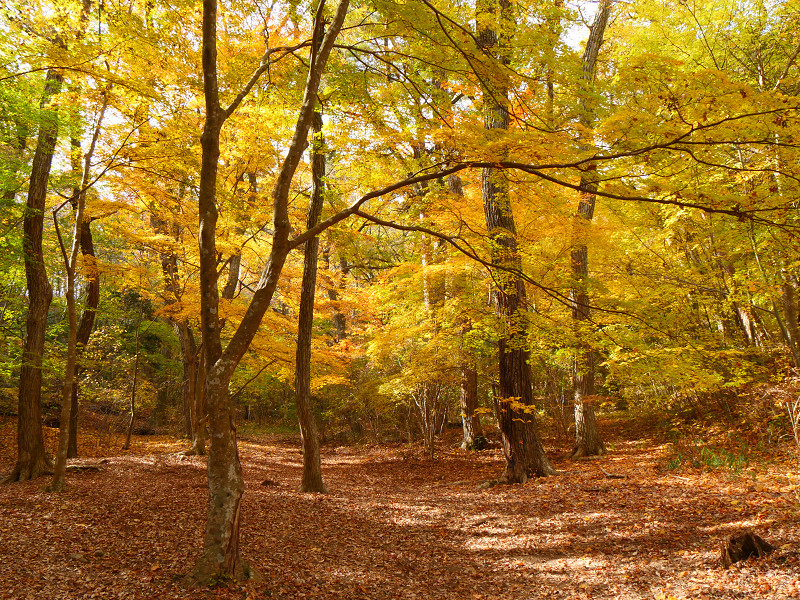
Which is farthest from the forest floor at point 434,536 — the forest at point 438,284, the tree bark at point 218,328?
the tree bark at point 218,328

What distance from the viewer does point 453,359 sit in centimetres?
954

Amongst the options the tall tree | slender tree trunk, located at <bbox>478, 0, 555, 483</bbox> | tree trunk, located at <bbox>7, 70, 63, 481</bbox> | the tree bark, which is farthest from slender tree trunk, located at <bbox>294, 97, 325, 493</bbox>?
tree trunk, located at <bbox>7, 70, 63, 481</bbox>

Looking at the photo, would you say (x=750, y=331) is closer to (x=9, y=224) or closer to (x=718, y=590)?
(x=718, y=590)

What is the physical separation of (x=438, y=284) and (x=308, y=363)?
465 centimetres

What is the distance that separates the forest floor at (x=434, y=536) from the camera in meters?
3.55

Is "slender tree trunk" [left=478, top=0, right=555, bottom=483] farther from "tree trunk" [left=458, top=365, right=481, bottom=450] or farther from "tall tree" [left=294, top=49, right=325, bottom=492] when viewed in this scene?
"tree trunk" [left=458, top=365, right=481, bottom=450]

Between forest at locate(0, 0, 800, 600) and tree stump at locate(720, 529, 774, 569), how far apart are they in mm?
15

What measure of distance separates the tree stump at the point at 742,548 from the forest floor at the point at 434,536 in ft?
0.19

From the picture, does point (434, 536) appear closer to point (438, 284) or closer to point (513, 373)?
point (513, 373)

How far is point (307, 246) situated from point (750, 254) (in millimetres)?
10028

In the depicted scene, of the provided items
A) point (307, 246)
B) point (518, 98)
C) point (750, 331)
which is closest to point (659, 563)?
point (518, 98)

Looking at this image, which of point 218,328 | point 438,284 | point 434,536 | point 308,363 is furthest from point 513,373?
point 218,328

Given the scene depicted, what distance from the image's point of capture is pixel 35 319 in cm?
741

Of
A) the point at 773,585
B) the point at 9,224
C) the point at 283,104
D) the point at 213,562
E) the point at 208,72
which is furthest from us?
the point at 9,224
